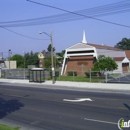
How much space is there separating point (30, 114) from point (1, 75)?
38189 mm

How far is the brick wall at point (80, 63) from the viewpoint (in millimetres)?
45816

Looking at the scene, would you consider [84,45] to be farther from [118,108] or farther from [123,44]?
[123,44]

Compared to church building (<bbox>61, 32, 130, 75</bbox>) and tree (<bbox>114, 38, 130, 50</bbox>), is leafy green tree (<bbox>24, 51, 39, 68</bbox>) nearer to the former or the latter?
church building (<bbox>61, 32, 130, 75</bbox>)

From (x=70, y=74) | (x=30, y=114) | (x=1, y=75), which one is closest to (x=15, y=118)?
(x=30, y=114)

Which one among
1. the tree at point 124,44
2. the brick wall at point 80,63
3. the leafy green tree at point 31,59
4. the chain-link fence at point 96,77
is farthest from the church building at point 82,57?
the tree at point 124,44

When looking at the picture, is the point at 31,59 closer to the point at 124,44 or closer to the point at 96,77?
the point at 124,44

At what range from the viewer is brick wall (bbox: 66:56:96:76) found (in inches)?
1804

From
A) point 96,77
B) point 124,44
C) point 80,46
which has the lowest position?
point 96,77

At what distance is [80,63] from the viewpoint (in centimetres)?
4712

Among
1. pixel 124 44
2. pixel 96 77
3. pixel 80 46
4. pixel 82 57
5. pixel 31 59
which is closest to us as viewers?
pixel 96 77

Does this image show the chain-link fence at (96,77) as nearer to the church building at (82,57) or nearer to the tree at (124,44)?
the church building at (82,57)

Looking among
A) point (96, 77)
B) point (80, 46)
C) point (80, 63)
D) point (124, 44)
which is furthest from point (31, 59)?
point (96, 77)

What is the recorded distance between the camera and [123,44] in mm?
136500

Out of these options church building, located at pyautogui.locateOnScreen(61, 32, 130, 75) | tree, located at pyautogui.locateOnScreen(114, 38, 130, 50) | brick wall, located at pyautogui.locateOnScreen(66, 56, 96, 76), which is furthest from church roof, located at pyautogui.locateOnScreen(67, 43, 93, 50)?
tree, located at pyautogui.locateOnScreen(114, 38, 130, 50)
